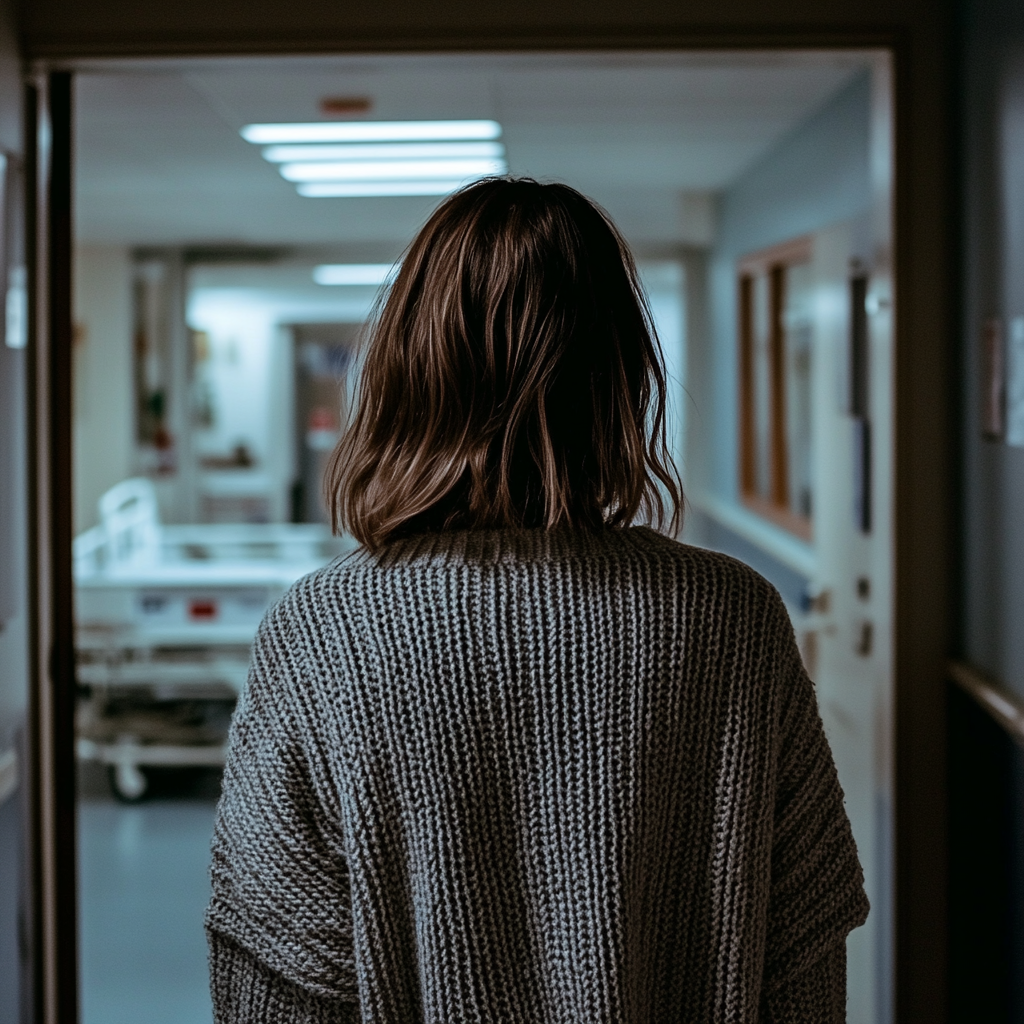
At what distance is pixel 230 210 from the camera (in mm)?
5281

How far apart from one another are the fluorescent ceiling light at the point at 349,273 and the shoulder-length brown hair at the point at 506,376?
5378 mm

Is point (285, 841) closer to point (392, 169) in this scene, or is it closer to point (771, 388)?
point (392, 169)

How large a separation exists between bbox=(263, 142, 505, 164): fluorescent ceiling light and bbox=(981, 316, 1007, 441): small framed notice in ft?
7.40

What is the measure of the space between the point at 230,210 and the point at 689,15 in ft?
12.6

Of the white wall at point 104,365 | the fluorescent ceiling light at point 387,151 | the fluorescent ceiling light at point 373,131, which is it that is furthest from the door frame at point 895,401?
the white wall at point 104,365

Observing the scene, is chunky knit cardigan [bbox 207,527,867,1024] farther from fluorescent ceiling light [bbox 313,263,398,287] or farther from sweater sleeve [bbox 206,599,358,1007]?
fluorescent ceiling light [bbox 313,263,398,287]

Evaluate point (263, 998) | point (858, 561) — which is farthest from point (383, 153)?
point (263, 998)

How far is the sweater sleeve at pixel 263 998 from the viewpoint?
0.96 metres

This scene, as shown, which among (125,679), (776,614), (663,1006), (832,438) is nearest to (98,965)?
(125,679)

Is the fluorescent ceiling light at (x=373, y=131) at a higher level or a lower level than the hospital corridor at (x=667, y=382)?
higher

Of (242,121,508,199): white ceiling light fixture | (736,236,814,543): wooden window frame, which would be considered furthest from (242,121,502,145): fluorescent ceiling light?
(736,236,814,543): wooden window frame

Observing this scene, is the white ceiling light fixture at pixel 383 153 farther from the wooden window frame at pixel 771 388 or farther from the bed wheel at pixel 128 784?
the bed wheel at pixel 128 784

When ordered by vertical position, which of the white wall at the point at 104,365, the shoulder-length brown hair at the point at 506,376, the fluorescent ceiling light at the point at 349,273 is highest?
the fluorescent ceiling light at the point at 349,273

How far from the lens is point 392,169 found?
4.00 metres
